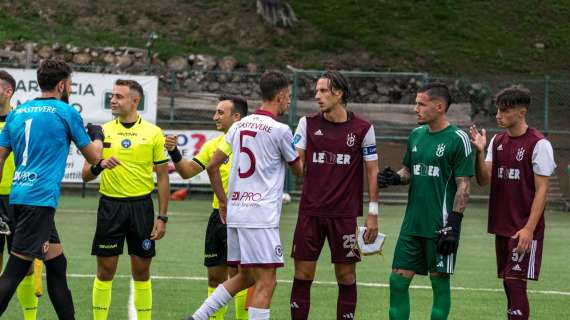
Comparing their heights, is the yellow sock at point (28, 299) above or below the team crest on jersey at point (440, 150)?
below

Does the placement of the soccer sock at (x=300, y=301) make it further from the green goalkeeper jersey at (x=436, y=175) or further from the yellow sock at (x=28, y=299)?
the yellow sock at (x=28, y=299)

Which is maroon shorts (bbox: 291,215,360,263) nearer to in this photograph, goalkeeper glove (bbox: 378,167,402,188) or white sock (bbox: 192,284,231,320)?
goalkeeper glove (bbox: 378,167,402,188)

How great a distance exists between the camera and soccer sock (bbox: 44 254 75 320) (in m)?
8.99

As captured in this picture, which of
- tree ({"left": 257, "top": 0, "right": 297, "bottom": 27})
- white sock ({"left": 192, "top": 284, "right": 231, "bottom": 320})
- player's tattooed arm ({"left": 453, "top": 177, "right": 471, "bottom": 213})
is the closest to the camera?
white sock ({"left": 192, "top": 284, "right": 231, "bottom": 320})

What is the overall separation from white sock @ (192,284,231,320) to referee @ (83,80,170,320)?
119 cm

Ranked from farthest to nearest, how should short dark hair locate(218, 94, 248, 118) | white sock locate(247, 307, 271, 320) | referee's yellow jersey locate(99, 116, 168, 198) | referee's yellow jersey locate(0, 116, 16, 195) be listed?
short dark hair locate(218, 94, 248, 118) < referee's yellow jersey locate(0, 116, 16, 195) < referee's yellow jersey locate(99, 116, 168, 198) < white sock locate(247, 307, 271, 320)

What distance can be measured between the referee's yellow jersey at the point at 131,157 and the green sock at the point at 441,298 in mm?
2684

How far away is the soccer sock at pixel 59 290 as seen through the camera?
8992mm

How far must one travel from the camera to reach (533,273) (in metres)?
9.17

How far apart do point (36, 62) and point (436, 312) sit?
24818 millimetres

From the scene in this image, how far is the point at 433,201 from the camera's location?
933cm

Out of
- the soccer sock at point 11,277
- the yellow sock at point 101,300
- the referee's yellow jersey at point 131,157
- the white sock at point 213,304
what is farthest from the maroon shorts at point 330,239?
the soccer sock at point 11,277

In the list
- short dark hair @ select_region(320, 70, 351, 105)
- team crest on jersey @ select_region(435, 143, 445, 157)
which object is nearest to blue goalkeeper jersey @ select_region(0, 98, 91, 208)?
short dark hair @ select_region(320, 70, 351, 105)

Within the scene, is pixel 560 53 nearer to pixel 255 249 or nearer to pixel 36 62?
pixel 36 62
